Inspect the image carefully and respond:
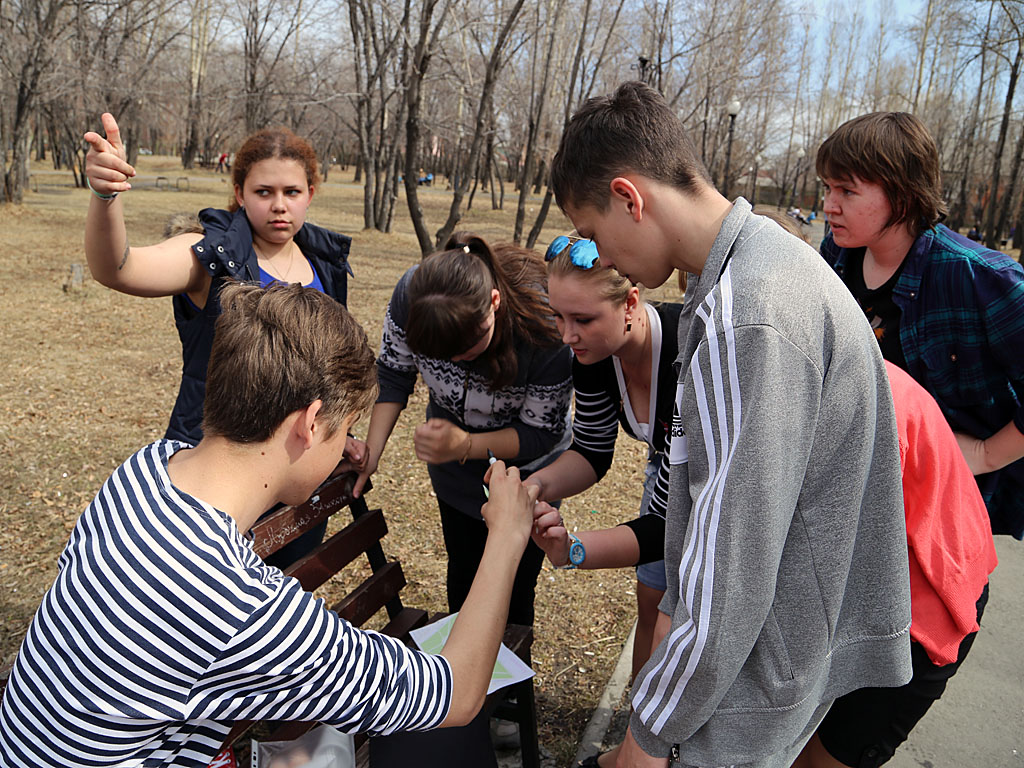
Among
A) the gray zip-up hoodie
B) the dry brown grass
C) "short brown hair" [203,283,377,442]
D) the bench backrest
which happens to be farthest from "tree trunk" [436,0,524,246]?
the gray zip-up hoodie

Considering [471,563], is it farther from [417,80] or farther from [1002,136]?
[1002,136]

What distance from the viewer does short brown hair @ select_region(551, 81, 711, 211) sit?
4.25ft

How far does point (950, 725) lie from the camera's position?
2.99 meters

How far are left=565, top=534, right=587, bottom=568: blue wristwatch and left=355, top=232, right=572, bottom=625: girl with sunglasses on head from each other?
604 millimetres

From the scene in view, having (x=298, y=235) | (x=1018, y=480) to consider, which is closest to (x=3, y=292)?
(x=298, y=235)

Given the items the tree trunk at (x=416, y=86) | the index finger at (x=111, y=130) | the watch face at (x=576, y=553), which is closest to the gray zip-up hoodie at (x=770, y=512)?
the watch face at (x=576, y=553)

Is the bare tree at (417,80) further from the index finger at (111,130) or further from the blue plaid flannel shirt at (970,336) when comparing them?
the blue plaid flannel shirt at (970,336)

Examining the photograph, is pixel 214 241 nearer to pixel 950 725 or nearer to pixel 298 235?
pixel 298 235

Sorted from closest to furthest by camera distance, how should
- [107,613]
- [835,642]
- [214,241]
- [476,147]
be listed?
1. [107,613]
2. [835,642]
3. [214,241]
4. [476,147]

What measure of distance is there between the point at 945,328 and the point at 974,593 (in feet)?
2.81

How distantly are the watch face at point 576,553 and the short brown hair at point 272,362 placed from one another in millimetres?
763

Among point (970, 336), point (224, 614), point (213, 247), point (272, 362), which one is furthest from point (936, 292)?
point (213, 247)

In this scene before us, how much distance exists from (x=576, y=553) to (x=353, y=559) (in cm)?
81

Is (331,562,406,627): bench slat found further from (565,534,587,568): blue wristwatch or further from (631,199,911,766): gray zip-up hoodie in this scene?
(631,199,911,766): gray zip-up hoodie
